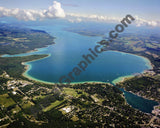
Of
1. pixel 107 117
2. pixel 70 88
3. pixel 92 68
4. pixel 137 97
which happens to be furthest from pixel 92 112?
pixel 92 68

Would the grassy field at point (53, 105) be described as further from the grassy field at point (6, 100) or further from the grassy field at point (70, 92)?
the grassy field at point (6, 100)

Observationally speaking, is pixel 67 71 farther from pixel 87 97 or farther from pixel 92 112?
pixel 92 112

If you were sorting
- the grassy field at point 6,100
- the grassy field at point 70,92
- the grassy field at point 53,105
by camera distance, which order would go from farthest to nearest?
the grassy field at point 70,92, the grassy field at point 6,100, the grassy field at point 53,105

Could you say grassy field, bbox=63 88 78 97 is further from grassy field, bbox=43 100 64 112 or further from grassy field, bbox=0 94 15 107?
grassy field, bbox=0 94 15 107

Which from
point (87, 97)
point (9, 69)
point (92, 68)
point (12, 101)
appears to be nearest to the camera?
point (12, 101)

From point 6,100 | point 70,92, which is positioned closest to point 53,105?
point 70,92

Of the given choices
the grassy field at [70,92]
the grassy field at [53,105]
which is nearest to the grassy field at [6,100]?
the grassy field at [53,105]

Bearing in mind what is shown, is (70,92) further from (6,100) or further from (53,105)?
(6,100)

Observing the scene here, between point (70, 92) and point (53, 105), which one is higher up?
point (70, 92)

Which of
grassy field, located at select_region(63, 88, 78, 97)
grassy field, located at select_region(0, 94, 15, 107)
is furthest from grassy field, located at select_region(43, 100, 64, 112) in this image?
grassy field, located at select_region(0, 94, 15, 107)
